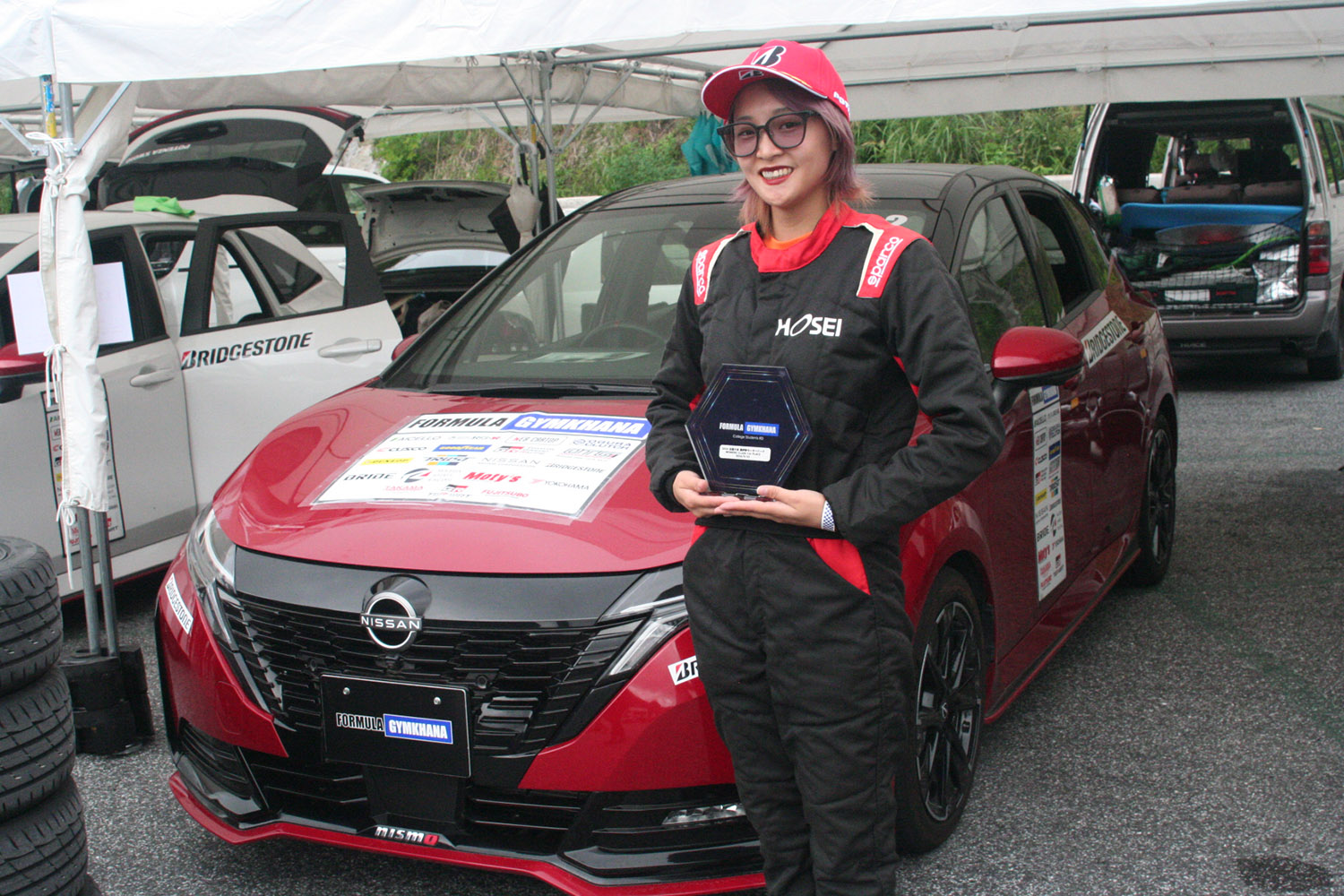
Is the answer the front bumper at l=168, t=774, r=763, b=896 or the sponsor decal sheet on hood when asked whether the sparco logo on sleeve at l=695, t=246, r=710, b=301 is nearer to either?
the sponsor decal sheet on hood

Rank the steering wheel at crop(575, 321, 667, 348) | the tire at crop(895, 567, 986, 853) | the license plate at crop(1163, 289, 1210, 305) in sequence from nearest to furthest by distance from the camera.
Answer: the tire at crop(895, 567, 986, 853)
the steering wheel at crop(575, 321, 667, 348)
the license plate at crop(1163, 289, 1210, 305)

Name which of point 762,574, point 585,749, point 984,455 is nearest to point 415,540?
point 585,749

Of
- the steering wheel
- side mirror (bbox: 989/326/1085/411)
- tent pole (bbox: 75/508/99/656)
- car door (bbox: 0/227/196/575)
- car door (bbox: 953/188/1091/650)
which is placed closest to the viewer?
side mirror (bbox: 989/326/1085/411)

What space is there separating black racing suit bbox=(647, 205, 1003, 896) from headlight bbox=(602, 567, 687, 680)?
0.23 metres

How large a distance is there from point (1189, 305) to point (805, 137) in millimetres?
7621

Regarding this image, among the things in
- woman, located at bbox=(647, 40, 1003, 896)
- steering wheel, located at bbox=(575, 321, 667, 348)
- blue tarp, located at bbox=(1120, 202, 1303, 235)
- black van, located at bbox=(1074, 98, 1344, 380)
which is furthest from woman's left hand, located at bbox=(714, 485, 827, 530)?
blue tarp, located at bbox=(1120, 202, 1303, 235)

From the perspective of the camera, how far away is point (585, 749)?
241 cm

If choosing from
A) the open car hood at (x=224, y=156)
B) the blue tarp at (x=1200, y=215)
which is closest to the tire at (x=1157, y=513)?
the open car hood at (x=224, y=156)

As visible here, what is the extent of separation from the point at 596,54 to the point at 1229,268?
4.52 meters

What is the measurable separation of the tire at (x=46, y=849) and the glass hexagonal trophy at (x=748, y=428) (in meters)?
1.41

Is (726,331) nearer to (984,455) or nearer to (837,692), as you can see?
(984,455)

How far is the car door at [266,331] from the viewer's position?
5004mm

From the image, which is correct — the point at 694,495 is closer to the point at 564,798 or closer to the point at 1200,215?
the point at 564,798

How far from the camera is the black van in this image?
8.78 m
